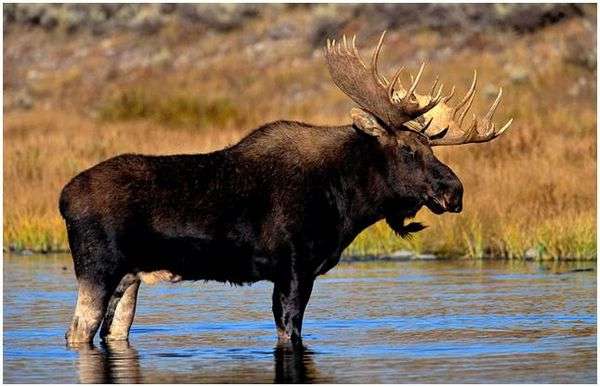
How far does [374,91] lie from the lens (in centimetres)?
1223

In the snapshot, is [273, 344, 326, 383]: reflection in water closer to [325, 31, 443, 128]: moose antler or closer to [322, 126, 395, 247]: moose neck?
[322, 126, 395, 247]: moose neck

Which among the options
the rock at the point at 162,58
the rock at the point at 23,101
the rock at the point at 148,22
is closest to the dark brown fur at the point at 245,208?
the rock at the point at 23,101

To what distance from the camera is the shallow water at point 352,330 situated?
10508 mm

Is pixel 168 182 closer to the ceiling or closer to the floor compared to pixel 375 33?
closer to the floor

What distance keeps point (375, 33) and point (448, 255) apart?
22488mm

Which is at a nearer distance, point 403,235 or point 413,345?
point 413,345

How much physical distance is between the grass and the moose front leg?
6.54 m

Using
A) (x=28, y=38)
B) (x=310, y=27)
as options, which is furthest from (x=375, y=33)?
(x=28, y=38)

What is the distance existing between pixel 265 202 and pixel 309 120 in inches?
626

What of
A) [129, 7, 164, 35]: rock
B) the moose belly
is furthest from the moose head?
[129, 7, 164, 35]: rock

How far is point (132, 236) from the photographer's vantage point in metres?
11.6

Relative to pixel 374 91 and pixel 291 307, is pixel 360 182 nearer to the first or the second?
pixel 374 91

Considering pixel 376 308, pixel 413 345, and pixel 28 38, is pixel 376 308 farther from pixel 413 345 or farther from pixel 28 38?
pixel 28 38

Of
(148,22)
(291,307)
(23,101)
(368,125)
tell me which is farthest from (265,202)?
(148,22)
